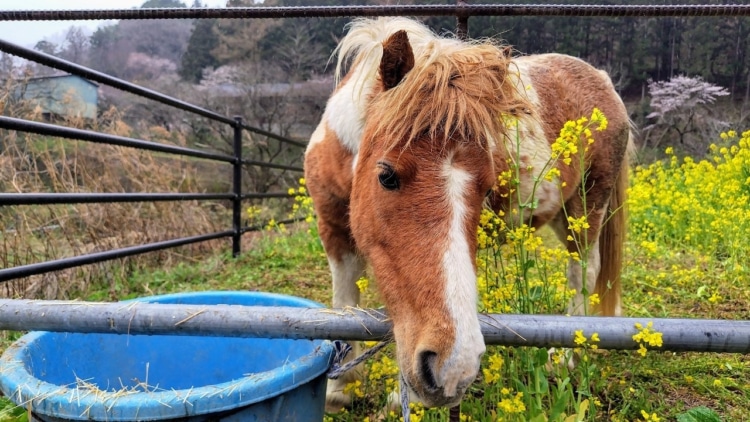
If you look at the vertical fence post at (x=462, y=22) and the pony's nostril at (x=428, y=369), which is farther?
the vertical fence post at (x=462, y=22)

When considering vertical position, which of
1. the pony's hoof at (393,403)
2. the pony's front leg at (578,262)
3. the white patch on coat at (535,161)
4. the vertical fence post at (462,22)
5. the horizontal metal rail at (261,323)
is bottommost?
the pony's hoof at (393,403)

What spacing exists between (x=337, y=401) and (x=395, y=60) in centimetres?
154

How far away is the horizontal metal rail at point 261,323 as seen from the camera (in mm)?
1074

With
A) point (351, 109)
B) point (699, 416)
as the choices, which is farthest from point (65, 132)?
point (699, 416)

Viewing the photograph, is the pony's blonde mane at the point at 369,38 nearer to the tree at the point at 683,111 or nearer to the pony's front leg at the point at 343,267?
the pony's front leg at the point at 343,267

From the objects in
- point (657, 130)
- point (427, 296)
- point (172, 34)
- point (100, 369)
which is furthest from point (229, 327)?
point (172, 34)

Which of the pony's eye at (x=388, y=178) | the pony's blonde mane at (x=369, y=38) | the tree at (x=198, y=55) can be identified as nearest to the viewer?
the pony's eye at (x=388, y=178)

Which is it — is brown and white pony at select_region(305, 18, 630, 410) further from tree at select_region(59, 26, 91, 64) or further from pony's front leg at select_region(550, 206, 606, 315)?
tree at select_region(59, 26, 91, 64)

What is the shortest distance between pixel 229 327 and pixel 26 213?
3.46 m

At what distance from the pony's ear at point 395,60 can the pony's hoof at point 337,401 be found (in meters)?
1.40

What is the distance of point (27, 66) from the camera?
4.07 metres

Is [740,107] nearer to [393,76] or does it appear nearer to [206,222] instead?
[206,222]

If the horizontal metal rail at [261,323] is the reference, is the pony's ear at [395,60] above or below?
above

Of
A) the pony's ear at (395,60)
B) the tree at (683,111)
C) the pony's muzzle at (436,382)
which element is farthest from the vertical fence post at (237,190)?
the tree at (683,111)
